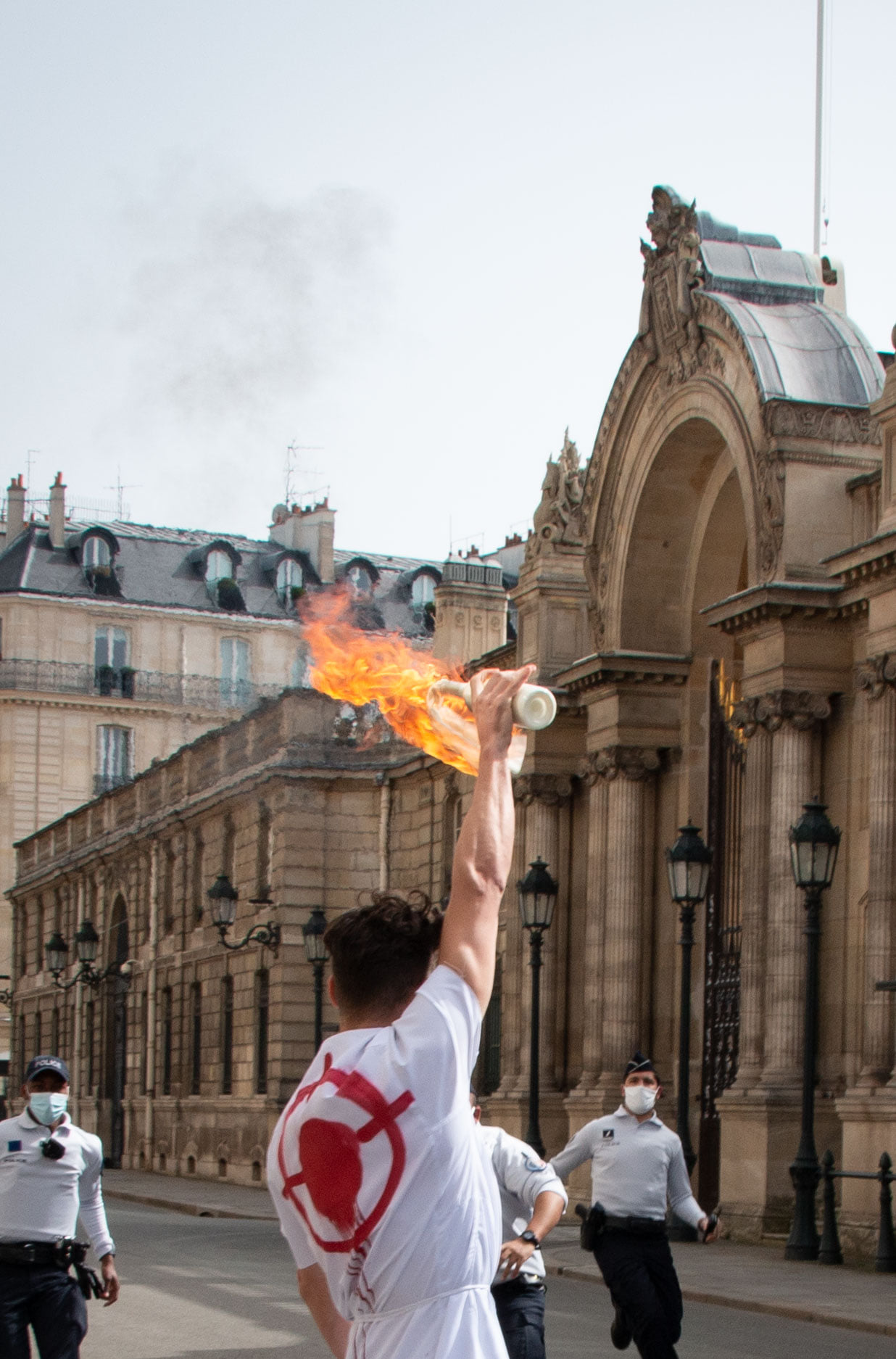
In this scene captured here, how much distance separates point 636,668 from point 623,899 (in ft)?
9.54

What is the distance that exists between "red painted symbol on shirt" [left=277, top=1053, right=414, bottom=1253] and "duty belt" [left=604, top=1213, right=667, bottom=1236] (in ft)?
25.4

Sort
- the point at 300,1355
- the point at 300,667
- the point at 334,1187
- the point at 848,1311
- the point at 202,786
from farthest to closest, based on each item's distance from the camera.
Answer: the point at 300,667
the point at 202,786
the point at 848,1311
the point at 300,1355
the point at 334,1187

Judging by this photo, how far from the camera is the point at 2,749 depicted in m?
71.6

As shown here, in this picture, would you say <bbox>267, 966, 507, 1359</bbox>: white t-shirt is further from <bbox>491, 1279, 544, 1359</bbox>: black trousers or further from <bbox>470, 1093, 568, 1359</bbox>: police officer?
<bbox>491, 1279, 544, 1359</bbox>: black trousers

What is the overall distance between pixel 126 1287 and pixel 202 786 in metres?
30.2

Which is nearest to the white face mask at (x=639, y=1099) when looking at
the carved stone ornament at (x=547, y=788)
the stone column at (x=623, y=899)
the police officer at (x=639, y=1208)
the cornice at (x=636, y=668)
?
the police officer at (x=639, y=1208)

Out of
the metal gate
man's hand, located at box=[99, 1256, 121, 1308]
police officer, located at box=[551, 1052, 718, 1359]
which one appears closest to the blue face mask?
man's hand, located at box=[99, 1256, 121, 1308]

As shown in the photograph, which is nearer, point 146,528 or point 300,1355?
point 300,1355

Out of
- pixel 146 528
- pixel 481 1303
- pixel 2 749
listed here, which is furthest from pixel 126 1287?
pixel 146 528

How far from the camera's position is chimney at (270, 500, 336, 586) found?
7900cm

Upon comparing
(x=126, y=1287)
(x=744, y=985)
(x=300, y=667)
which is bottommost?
(x=126, y=1287)

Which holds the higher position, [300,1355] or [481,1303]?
[481,1303]

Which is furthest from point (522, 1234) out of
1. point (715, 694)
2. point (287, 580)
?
point (287, 580)

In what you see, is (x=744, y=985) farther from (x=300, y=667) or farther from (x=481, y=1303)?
(x=300, y=667)
